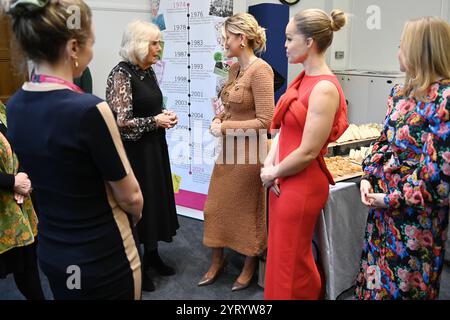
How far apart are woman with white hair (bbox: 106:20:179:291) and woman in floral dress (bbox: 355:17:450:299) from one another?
1.18 metres

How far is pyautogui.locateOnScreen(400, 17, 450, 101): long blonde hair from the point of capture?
4.56 feet

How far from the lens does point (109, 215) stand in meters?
1.12

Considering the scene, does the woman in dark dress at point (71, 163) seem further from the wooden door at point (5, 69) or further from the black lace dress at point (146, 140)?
the wooden door at point (5, 69)

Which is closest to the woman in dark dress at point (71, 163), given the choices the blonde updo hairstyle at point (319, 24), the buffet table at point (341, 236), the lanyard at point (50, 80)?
the lanyard at point (50, 80)

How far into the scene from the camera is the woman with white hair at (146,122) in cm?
213

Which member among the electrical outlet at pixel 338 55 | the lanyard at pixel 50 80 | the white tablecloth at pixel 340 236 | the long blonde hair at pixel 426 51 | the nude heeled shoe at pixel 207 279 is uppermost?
the electrical outlet at pixel 338 55

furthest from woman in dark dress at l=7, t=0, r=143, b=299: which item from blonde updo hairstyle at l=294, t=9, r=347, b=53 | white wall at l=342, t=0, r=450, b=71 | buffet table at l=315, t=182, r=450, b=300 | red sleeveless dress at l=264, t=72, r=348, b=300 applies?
white wall at l=342, t=0, r=450, b=71

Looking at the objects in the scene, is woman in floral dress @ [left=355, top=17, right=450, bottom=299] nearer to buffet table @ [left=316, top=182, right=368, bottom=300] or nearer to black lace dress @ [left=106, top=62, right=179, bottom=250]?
buffet table @ [left=316, top=182, right=368, bottom=300]

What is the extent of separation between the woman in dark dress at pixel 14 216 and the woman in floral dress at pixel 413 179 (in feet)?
4.78
